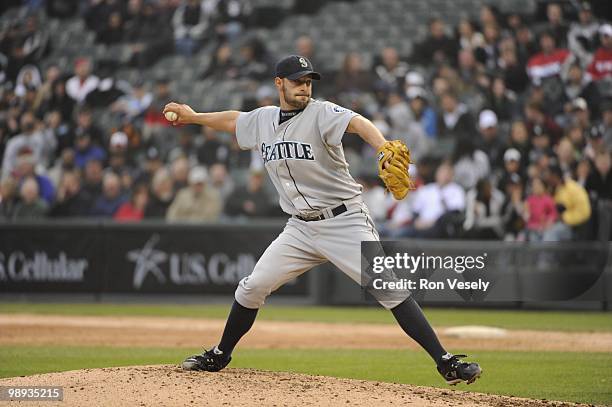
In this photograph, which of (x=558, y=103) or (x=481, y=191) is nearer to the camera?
(x=481, y=191)

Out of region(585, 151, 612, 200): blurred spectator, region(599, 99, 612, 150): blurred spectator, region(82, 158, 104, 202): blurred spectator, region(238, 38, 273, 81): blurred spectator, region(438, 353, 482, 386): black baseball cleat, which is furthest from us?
region(238, 38, 273, 81): blurred spectator

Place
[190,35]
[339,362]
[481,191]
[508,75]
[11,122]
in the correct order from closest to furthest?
[339,362] < [481,191] < [508,75] < [11,122] < [190,35]

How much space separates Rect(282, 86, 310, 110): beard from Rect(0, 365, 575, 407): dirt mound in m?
1.75

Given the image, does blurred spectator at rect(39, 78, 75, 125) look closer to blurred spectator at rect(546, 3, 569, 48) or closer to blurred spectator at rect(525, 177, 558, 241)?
blurred spectator at rect(546, 3, 569, 48)

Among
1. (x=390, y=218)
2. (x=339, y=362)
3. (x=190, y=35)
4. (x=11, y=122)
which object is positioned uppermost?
(x=190, y=35)

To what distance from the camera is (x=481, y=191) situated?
14195 mm

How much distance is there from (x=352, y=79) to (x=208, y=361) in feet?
36.5

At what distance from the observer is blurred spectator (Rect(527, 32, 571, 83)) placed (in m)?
15.9

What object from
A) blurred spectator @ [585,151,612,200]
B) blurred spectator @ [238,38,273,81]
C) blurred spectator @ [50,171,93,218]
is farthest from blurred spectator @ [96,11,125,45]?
blurred spectator @ [585,151,612,200]

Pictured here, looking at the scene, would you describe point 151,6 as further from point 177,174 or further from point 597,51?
point 597,51

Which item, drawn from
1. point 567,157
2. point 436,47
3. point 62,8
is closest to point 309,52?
point 436,47

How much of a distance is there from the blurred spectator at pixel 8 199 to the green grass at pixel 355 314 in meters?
1.92

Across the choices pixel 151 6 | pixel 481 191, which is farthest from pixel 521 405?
pixel 151 6

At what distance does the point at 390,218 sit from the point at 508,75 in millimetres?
3294
